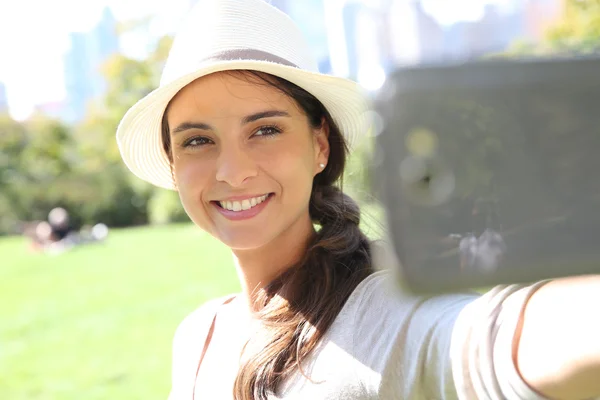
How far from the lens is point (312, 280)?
55.4 inches

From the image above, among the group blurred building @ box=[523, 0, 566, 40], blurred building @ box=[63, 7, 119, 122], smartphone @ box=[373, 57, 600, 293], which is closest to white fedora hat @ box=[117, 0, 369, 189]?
smartphone @ box=[373, 57, 600, 293]

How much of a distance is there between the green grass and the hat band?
3.85 metres

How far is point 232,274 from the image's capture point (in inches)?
341

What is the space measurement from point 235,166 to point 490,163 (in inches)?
38.8

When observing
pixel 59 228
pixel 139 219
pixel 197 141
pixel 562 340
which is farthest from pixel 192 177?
pixel 139 219

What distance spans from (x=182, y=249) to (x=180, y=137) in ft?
35.2

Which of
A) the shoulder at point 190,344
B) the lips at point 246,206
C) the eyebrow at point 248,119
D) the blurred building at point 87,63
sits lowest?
the shoulder at point 190,344

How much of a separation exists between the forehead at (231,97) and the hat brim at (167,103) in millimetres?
21

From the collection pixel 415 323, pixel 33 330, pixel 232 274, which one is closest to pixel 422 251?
pixel 415 323

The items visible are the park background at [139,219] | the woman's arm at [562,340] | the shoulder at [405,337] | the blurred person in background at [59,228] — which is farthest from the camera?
the blurred person in background at [59,228]

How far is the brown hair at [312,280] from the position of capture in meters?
1.25

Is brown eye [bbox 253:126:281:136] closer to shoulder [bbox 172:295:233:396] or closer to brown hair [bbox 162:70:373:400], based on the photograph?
brown hair [bbox 162:70:373:400]

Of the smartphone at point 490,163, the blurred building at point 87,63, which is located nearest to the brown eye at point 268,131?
the smartphone at point 490,163

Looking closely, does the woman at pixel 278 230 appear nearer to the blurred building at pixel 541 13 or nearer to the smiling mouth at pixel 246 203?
the smiling mouth at pixel 246 203
